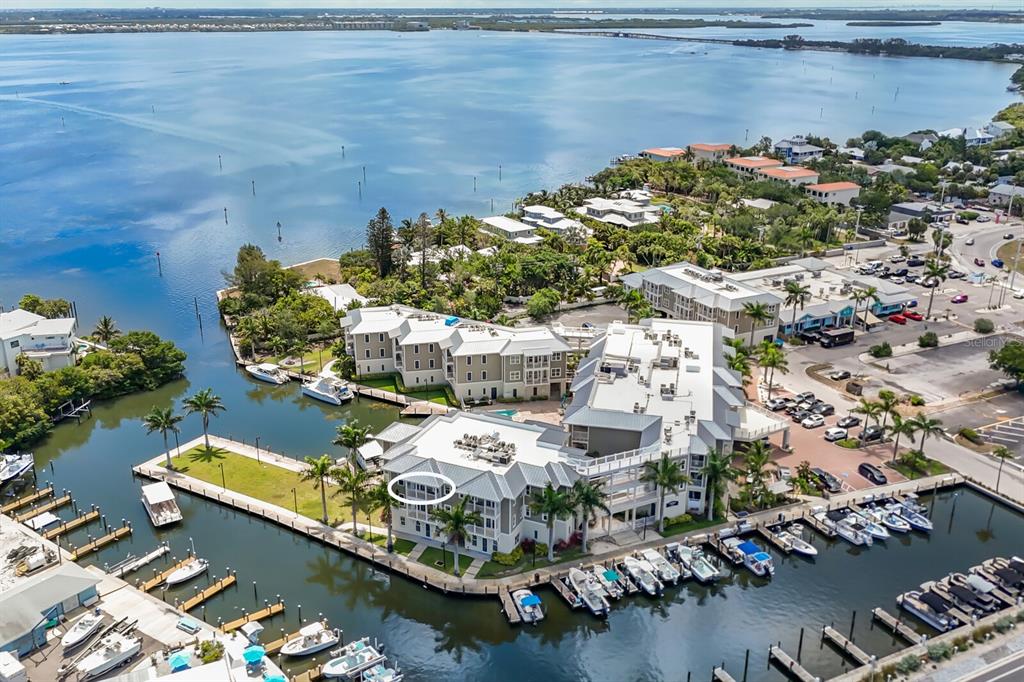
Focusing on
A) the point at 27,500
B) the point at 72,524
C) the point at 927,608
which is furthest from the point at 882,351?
the point at 27,500

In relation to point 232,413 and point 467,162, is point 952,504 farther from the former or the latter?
point 467,162

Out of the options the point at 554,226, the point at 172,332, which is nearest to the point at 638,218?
the point at 554,226

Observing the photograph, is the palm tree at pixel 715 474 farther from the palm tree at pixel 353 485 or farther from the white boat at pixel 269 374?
the white boat at pixel 269 374

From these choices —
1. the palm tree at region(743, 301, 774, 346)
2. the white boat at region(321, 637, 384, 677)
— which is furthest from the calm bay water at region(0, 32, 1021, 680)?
the palm tree at region(743, 301, 774, 346)

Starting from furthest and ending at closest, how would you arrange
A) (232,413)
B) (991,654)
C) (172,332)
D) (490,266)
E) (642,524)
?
1. (490,266)
2. (172,332)
3. (232,413)
4. (642,524)
5. (991,654)

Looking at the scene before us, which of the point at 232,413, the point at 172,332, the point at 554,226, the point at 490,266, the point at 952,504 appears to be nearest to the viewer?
the point at 952,504

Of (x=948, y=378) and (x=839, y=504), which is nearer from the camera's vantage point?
(x=839, y=504)

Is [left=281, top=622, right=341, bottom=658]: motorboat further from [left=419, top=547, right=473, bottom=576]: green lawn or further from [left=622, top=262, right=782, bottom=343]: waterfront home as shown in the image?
[left=622, top=262, right=782, bottom=343]: waterfront home
